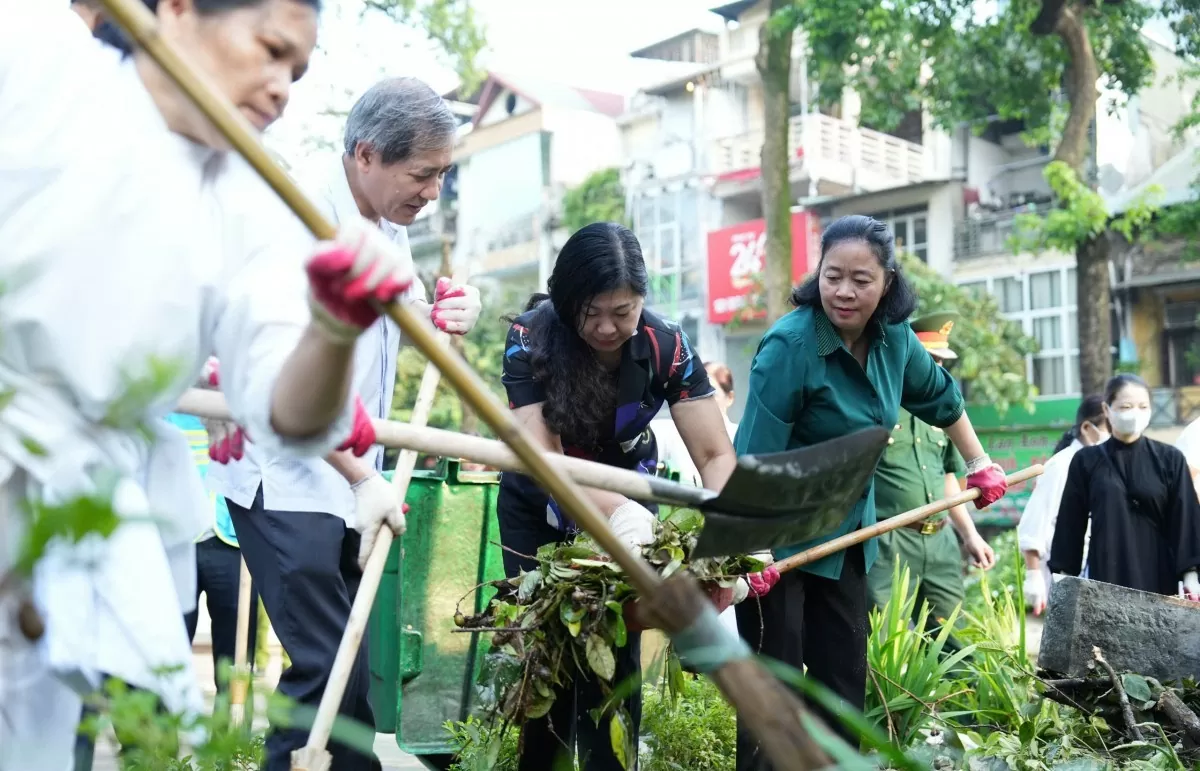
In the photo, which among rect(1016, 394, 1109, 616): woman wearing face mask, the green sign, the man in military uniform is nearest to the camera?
the man in military uniform

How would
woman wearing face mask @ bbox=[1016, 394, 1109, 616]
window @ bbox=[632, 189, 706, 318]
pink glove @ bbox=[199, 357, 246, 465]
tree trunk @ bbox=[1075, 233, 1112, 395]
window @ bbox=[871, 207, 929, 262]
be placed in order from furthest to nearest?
window @ bbox=[632, 189, 706, 318]
window @ bbox=[871, 207, 929, 262]
tree trunk @ bbox=[1075, 233, 1112, 395]
woman wearing face mask @ bbox=[1016, 394, 1109, 616]
pink glove @ bbox=[199, 357, 246, 465]

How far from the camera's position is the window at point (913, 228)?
28.3 metres

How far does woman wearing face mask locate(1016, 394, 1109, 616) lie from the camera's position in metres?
7.76

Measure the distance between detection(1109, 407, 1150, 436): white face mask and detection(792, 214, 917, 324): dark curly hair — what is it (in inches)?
105

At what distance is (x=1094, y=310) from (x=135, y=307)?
43.7ft

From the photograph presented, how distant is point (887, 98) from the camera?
14.6 m

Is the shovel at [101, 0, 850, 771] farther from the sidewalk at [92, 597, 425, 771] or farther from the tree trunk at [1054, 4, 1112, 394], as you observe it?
the tree trunk at [1054, 4, 1112, 394]

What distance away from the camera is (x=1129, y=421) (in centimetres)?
657

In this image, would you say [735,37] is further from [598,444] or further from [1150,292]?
[598,444]

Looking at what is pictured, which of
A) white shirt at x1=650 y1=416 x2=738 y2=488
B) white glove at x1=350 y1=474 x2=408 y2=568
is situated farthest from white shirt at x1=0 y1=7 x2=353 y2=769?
white shirt at x1=650 y1=416 x2=738 y2=488

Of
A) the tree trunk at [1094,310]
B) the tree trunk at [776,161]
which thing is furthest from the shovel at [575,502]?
the tree trunk at [1094,310]

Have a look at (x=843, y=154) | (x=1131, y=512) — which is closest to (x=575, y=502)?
(x=1131, y=512)

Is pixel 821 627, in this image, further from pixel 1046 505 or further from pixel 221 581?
pixel 1046 505

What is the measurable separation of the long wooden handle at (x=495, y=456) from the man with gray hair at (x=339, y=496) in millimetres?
852
